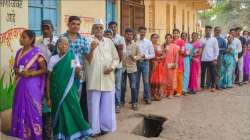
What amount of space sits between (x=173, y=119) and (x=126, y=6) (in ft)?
18.9

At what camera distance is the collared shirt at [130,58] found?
26.4ft

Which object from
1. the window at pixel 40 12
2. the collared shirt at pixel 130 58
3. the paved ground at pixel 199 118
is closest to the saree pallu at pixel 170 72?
the paved ground at pixel 199 118

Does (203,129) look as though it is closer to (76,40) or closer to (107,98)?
(107,98)

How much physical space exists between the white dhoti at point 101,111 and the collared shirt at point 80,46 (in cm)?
58

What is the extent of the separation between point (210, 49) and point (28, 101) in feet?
21.2

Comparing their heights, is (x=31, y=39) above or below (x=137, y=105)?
above

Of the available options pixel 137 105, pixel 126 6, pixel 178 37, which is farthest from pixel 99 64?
pixel 126 6

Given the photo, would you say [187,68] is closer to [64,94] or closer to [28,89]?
[64,94]

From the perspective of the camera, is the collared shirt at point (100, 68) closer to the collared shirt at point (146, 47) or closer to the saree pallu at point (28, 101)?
the saree pallu at point (28, 101)

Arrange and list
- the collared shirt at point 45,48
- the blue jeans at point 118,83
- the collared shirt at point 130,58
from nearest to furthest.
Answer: the collared shirt at point 45,48 → the blue jeans at point 118,83 → the collared shirt at point 130,58

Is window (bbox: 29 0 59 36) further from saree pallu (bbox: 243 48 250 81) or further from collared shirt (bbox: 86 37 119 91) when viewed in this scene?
saree pallu (bbox: 243 48 250 81)

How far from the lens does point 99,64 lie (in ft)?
19.0

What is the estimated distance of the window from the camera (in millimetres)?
7398

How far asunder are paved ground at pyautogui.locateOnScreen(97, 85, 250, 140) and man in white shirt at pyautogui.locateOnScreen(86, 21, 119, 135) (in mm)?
256
